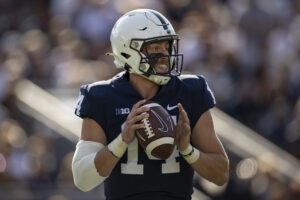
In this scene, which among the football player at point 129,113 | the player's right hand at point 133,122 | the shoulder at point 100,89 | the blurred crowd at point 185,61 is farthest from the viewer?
the blurred crowd at point 185,61

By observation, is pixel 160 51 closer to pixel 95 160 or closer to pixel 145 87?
pixel 145 87

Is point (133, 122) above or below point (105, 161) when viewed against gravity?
above

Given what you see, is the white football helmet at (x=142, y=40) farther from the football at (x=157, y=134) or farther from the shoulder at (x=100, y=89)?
the football at (x=157, y=134)

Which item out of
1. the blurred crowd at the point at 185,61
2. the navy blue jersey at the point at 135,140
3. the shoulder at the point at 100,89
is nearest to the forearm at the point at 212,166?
the navy blue jersey at the point at 135,140

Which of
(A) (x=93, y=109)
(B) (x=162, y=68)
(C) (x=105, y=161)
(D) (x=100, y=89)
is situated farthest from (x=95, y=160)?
(B) (x=162, y=68)

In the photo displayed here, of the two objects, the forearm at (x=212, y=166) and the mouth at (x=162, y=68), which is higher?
the mouth at (x=162, y=68)

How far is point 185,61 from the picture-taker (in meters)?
9.59

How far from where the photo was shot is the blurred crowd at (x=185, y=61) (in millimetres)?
8469

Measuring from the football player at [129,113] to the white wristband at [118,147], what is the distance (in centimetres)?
5

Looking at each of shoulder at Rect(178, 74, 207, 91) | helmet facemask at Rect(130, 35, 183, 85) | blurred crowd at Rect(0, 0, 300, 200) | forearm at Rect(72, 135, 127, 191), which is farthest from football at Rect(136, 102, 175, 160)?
blurred crowd at Rect(0, 0, 300, 200)

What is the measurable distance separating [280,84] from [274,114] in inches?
15.7

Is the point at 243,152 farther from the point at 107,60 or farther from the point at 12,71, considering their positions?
the point at 12,71

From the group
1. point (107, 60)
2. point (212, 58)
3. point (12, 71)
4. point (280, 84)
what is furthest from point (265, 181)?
point (12, 71)

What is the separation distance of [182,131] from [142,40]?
0.55 m
